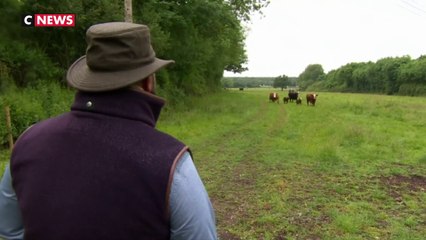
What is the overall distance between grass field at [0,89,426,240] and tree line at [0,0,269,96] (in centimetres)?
411

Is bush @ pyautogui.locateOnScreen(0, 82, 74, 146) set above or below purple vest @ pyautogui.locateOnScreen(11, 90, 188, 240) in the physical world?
below

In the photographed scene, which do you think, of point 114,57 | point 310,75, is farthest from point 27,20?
point 310,75

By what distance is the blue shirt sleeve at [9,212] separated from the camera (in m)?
1.50

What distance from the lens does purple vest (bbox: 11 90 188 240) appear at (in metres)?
1.27

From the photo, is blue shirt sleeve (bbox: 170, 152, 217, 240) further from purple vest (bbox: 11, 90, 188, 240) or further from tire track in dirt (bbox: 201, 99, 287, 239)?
tire track in dirt (bbox: 201, 99, 287, 239)

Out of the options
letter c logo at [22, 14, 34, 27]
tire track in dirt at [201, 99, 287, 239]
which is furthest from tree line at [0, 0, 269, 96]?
tire track in dirt at [201, 99, 287, 239]

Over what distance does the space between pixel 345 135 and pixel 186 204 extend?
12961 millimetres

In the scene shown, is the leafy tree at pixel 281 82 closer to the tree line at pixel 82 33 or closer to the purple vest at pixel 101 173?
the tree line at pixel 82 33

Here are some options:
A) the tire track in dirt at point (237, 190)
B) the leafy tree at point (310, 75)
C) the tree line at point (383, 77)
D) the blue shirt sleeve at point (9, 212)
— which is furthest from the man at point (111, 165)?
the leafy tree at point (310, 75)

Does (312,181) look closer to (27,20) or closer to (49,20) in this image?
(27,20)

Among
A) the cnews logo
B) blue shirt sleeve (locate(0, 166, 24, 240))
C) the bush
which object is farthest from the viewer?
the cnews logo

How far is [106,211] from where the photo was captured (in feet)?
4.17

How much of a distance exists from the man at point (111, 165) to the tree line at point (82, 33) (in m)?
10.7

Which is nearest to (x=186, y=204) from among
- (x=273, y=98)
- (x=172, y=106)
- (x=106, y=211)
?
(x=106, y=211)
